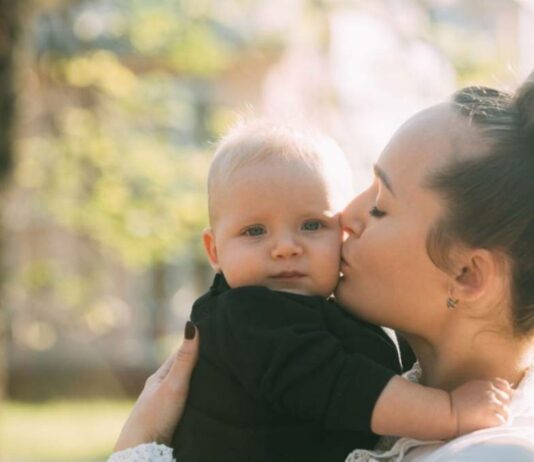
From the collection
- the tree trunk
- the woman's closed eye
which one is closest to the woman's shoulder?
the woman's closed eye

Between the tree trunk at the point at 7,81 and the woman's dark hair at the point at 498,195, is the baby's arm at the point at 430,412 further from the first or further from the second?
the tree trunk at the point at 7,81

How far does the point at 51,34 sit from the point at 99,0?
3.13 ft

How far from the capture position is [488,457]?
246 cm

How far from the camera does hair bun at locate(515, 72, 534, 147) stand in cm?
273

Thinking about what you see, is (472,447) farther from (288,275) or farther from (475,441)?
(288,275)

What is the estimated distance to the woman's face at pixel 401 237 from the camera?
2787 mm

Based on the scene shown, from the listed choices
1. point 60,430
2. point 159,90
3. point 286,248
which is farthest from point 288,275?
point 60,430

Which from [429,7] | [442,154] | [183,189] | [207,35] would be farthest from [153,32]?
[442,154]

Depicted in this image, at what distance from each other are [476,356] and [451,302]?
0.15m

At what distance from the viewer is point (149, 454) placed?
303 centimetres

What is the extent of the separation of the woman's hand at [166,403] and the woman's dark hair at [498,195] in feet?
2.13

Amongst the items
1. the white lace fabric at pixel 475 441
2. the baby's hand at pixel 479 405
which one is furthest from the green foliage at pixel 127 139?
the baby's hand at pixel 479 405

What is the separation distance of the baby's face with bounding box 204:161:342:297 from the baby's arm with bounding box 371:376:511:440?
0.38 metres

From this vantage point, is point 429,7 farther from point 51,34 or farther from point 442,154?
point 442,154
